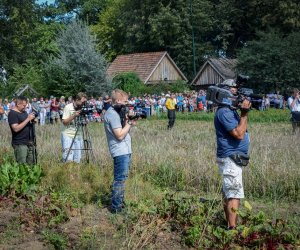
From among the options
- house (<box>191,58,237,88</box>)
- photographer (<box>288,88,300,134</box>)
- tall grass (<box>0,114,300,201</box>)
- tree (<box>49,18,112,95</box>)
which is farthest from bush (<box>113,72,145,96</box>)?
tall grass (<box>0,114,300,201</box>)

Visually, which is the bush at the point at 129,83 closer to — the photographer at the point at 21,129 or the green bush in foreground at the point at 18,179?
the photographer at the point at 21,129

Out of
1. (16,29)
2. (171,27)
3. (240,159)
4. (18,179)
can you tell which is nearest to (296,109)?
(18,179)

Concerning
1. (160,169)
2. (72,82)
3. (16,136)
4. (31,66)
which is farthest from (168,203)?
(31,66)

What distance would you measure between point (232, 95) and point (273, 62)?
35.6 meters

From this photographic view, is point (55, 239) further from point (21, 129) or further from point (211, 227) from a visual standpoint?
point (21, 129)

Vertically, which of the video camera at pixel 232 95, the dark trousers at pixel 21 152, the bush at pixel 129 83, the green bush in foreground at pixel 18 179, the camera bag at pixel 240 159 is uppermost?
the bush at pixel 129 83

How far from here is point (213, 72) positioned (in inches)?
2040

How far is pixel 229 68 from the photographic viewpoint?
52.4 metres

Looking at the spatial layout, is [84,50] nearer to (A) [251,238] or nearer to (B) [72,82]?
(B) [72,82]

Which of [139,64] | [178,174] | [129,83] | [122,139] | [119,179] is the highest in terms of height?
[139,64]

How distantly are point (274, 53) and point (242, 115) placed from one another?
35369mm

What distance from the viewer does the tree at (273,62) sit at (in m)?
40.0

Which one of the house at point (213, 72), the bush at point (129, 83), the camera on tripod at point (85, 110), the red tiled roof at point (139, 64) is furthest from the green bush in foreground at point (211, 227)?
the house at point (213, 72)

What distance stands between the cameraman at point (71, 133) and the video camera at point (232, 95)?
5.18 meters
